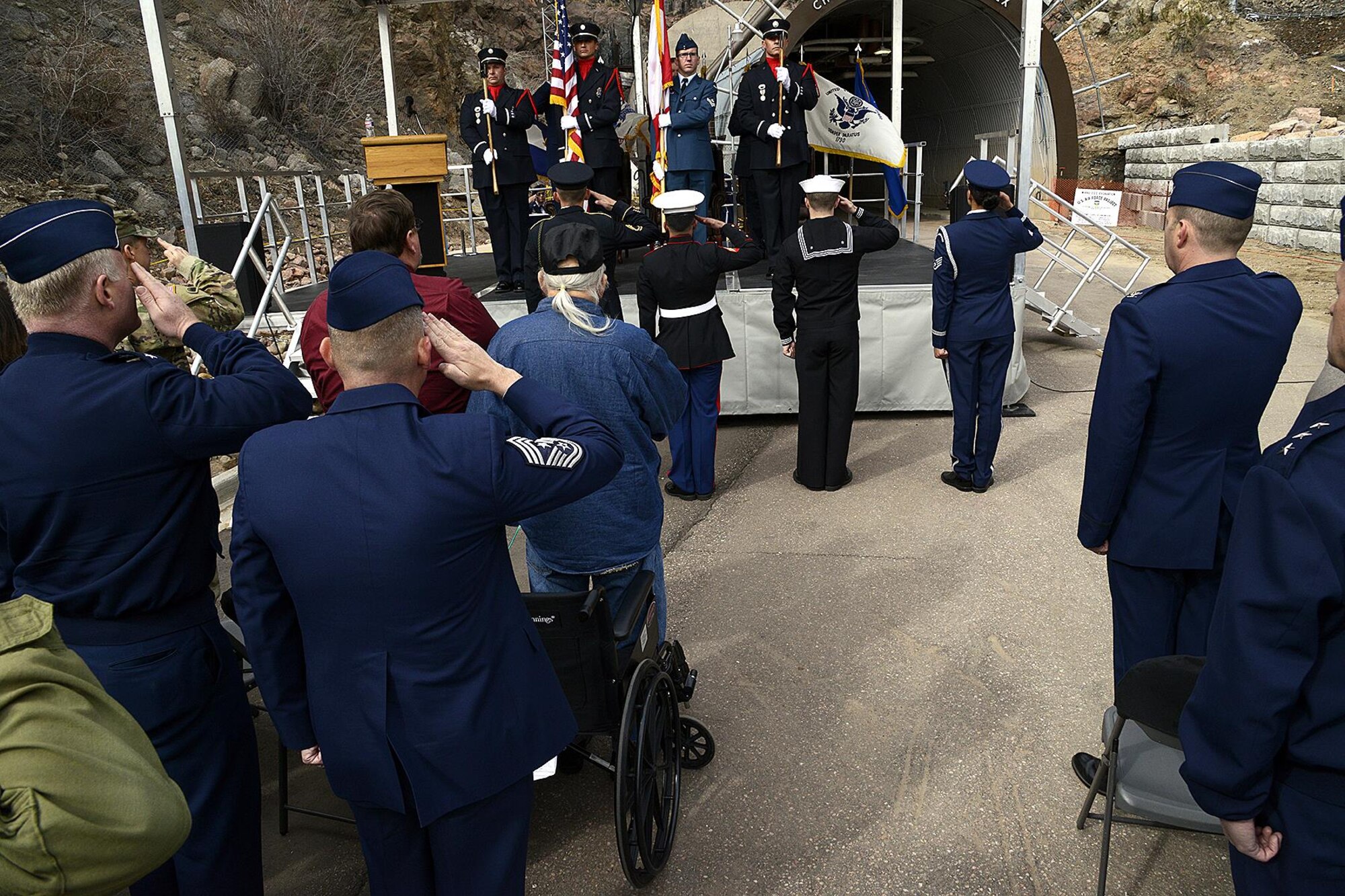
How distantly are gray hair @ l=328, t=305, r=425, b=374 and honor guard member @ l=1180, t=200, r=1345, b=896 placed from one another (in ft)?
5.13

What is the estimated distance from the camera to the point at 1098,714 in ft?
11.5

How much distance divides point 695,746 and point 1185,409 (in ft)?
6.43

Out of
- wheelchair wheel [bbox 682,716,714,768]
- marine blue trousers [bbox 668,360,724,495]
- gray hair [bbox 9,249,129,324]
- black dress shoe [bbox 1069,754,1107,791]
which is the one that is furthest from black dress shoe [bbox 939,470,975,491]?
gray hair [bbox 9,249,129,324]

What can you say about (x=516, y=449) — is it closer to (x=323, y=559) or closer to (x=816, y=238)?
(x=323, y=559)

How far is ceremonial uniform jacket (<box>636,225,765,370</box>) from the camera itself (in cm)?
557

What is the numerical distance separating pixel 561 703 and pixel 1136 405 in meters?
1.93

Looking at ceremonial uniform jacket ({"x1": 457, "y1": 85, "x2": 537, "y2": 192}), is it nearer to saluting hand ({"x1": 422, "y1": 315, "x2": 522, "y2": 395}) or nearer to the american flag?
the american flag

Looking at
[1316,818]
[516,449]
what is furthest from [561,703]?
[1316,818]

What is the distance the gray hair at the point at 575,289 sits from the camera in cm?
277

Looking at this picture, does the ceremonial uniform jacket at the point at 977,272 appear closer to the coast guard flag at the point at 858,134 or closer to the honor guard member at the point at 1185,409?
the honor guard member at the point at 1185,409

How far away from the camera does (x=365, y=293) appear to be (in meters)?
1.73

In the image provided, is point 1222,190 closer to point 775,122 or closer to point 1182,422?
point 1182,422

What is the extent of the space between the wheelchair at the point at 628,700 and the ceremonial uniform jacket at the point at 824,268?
333cm

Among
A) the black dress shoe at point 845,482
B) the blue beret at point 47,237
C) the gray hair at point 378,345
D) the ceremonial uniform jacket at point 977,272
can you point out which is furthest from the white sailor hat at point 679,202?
the gray hair at point 378,345
